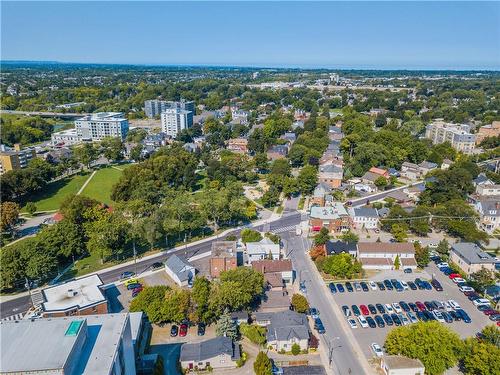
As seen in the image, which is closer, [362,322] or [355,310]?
[362,322]

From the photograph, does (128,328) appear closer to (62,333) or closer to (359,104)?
(62,333)

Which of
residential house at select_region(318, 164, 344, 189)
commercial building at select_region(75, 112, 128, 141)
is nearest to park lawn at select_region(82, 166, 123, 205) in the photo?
commercial building at select_region(75, 112, 128, 141)

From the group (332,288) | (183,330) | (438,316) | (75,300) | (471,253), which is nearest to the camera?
(183,330)

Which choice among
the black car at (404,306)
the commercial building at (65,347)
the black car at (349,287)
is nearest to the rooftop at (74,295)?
the commercial building at (65,347)

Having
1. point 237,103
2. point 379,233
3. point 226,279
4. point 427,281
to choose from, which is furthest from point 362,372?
point 237,103

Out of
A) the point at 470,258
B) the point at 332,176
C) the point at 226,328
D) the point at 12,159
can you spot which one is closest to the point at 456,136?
the point at 332,176

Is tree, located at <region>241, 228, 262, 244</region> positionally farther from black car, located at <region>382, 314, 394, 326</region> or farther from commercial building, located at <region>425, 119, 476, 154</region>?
commercial building, located at <region>425, 119, 476, 154</region>

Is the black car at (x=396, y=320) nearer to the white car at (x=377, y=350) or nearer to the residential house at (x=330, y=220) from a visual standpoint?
the white car at (x=377, y=350)

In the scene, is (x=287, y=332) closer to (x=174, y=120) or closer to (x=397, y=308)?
(x=397, y=308)
